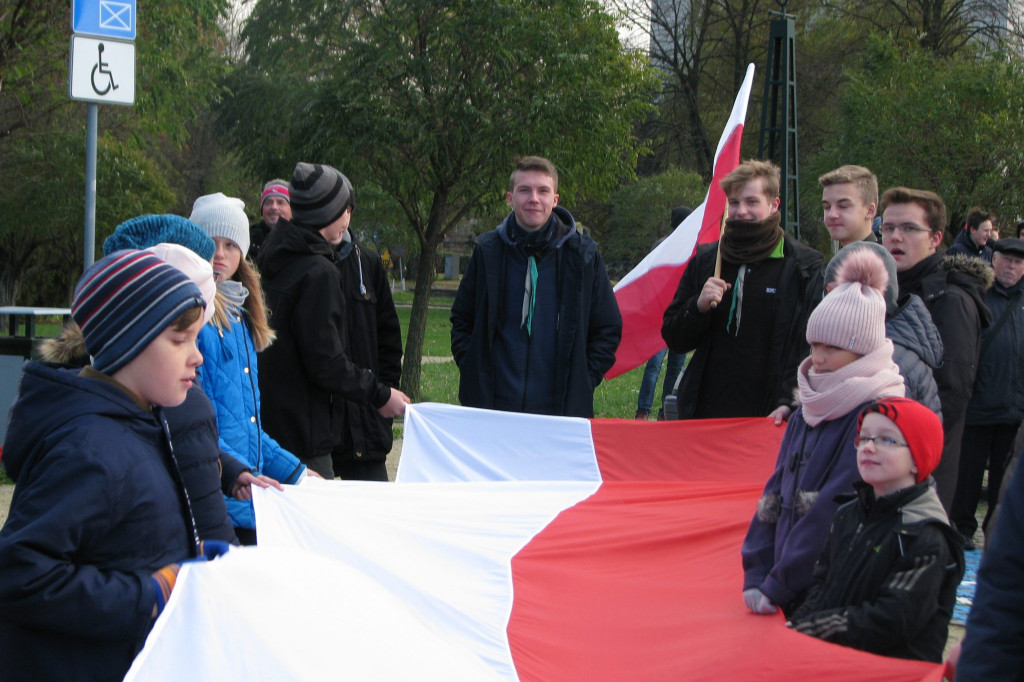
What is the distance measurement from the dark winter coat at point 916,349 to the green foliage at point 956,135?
14887 millimetres

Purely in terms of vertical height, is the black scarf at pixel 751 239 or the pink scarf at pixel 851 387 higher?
the black scarf at pixel 751 239

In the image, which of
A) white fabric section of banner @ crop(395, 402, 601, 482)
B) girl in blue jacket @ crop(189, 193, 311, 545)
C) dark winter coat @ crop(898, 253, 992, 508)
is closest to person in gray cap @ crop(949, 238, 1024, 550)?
dark winter coat @ crop(898, 253, 992, 508)

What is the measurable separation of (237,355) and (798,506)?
1.92m

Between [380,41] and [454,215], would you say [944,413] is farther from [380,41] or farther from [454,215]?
[454,215]

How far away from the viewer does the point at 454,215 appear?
44.9 ft

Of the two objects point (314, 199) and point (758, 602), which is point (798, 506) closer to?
point (758, 602)

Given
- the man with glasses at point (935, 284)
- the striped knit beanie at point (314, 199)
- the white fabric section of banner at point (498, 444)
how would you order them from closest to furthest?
the striped knit beanie at point (314, 199) < the man with glasses at point (935, 284) < the white fabric section of banner at point (498, 444)

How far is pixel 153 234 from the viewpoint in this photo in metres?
3.20

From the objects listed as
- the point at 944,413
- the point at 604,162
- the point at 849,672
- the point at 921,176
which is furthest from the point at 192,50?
the point at 849,672

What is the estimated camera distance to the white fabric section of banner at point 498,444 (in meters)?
5.02

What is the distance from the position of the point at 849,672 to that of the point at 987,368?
181 inches

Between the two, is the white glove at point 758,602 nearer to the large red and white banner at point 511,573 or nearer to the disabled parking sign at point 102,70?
the large red and white banner at point 511,573

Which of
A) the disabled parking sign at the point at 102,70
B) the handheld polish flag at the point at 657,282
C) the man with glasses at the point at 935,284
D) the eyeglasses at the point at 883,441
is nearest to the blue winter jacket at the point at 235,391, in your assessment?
the eyeglasses at the point at 883,441

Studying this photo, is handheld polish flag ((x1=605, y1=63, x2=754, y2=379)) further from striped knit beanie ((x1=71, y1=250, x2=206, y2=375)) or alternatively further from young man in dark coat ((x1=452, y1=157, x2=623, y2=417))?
striped knit beanie ((x1=71, y1=250, x2=206, y2=375))
